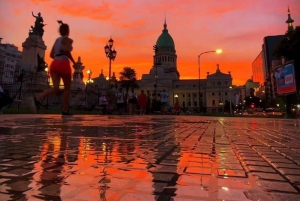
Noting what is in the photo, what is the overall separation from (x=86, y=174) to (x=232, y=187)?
0.93m

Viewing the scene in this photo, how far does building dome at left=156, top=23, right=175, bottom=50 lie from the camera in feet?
409

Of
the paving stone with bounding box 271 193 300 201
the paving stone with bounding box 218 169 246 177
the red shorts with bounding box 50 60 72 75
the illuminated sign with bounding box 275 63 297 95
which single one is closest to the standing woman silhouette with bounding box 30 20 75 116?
the red shorts with bounding box 50 60 72 75

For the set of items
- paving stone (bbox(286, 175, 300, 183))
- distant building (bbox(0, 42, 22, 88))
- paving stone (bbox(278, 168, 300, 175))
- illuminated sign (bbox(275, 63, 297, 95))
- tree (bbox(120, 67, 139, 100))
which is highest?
distant building (bbox(0, 42, 22, 88))

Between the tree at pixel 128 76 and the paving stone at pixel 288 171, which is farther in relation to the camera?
the tree at pixel 128 76

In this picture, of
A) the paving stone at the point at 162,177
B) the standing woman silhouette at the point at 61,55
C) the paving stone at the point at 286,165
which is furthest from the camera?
the standing woman silhouette at the point at 61,55

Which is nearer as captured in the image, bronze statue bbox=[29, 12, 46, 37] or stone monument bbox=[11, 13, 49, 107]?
stone monument bbox=[11, 13, 49, 107]

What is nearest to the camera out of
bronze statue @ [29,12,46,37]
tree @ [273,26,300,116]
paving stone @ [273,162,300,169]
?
paving stone @ [273,162,300,169]

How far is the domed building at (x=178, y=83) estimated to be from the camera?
12262 cm

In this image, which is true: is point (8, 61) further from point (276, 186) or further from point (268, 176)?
point (276, 186)

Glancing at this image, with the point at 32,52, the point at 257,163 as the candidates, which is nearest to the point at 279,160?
the point at 257,163

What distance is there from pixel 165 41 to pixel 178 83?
70.1 ft

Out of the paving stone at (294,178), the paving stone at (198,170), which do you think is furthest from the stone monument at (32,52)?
the paving stone at (294,178)

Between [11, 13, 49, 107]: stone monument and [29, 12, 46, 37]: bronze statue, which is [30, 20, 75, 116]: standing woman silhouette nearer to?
[11, 13, 49, 107]: stone monument

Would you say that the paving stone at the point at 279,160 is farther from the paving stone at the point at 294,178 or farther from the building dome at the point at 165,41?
the building dome at the point at 165,41
